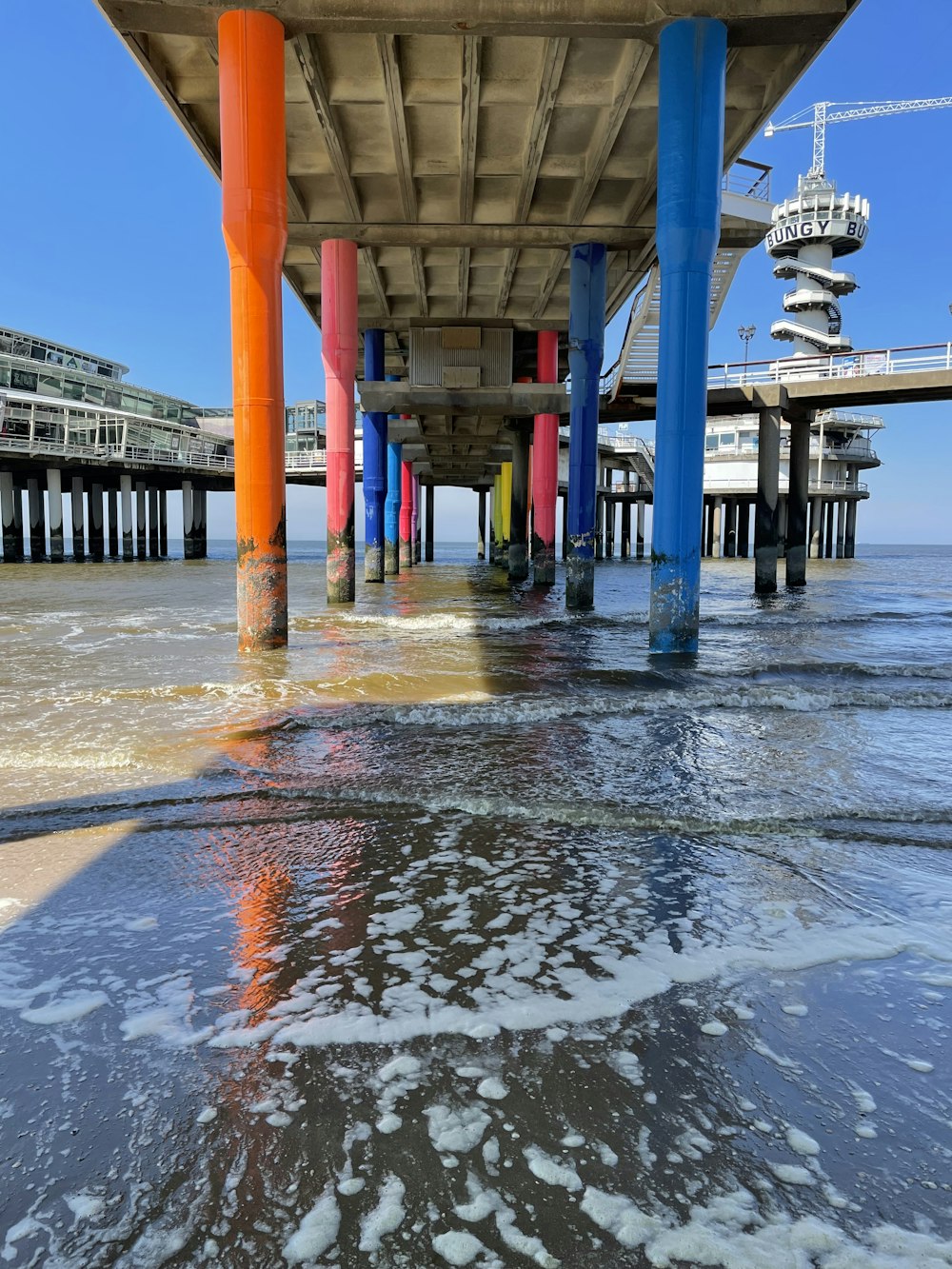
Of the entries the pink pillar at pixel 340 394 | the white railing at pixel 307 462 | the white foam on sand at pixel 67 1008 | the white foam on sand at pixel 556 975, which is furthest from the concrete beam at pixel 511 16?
the white railing at pixel 307 462

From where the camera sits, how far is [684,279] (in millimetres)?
8641

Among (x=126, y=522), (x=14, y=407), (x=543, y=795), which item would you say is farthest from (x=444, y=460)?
(x=543, y=795)

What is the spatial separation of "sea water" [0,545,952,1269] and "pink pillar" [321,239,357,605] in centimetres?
1131

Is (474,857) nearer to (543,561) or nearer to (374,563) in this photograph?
(543,561)

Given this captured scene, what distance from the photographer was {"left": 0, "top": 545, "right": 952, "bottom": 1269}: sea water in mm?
1390

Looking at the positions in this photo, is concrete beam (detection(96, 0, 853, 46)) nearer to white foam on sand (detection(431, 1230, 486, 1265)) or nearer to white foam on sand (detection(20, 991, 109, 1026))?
white foam on sand (detection(20, 991, 109, 1026))

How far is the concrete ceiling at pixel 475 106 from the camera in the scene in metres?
8.77

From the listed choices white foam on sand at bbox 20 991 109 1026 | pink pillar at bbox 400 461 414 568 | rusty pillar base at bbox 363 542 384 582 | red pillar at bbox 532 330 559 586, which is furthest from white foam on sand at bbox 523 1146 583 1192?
pink pillar at bbox 400 461 414 568

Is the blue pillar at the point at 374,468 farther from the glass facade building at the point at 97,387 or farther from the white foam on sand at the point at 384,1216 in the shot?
the white foam on sand at the point at 384,1216

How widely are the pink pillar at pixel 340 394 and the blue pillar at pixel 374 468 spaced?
4.82 metres

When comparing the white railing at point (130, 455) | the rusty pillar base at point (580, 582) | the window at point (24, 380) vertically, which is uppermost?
the window at point (24, 380)

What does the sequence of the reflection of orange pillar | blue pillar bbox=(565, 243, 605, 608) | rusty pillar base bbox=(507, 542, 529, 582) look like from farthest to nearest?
rusty pillar base bbox=(507, 542, 529, 582), blue pillar bbox=(565, 243, 605, 608), the reflection of orange pillar

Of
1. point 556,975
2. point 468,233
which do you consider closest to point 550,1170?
point 556,975

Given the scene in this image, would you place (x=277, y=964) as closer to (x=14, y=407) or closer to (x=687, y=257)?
(x=687, y=257)
